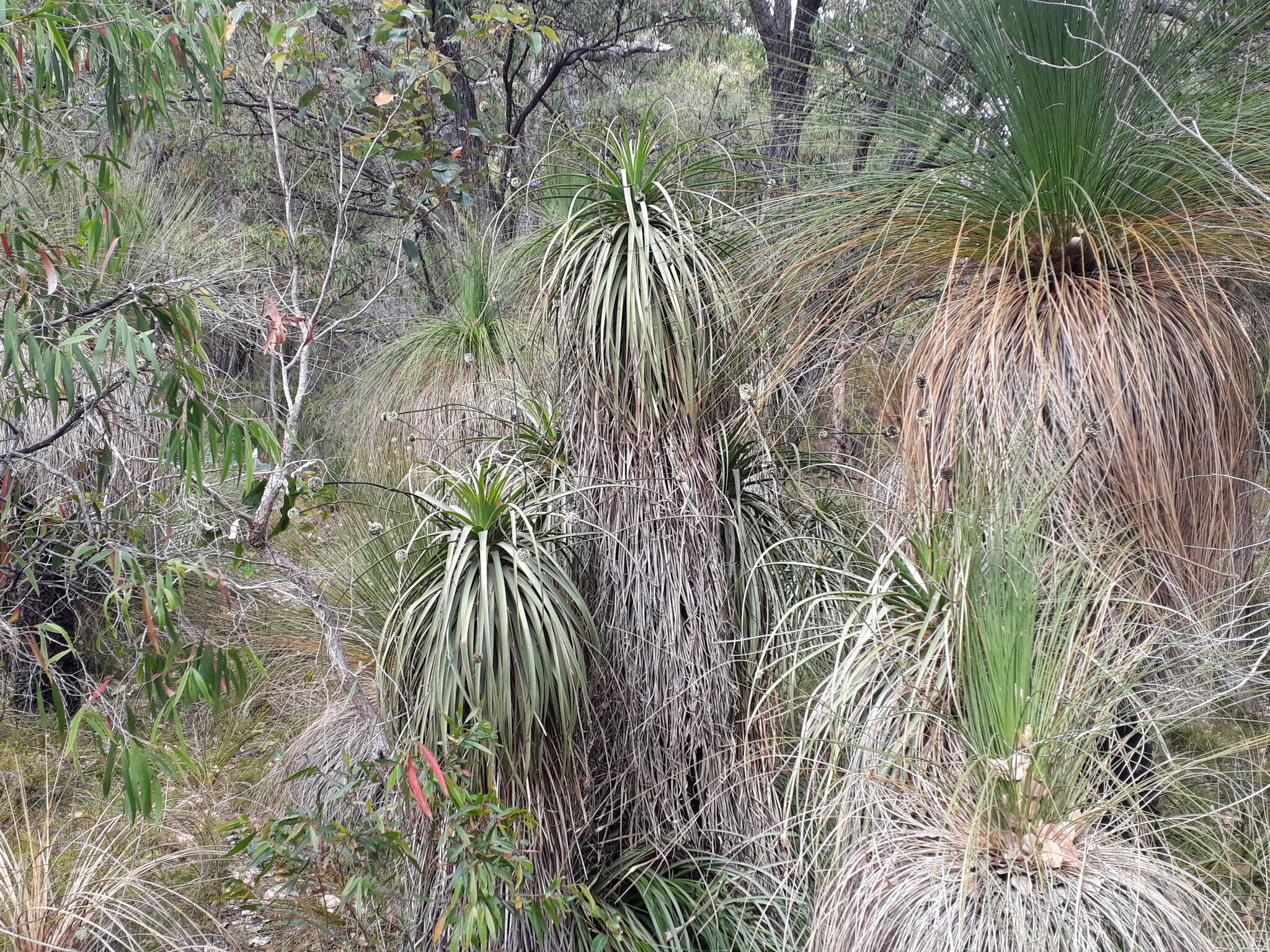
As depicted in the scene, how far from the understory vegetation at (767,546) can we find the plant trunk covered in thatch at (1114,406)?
0.01m

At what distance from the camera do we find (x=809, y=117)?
2.80 m

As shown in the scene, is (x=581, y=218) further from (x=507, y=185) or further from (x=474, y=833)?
(x=507, y=185)

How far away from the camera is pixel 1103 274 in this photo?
2176mm

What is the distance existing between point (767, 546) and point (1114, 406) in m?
1.33

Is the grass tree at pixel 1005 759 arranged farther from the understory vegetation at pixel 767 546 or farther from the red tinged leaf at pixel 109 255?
the red tinged leaf at pixel 109 255

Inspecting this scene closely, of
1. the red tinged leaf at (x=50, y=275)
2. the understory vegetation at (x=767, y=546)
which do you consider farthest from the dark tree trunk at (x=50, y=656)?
the red tinged leaf at (x=50, y=275)

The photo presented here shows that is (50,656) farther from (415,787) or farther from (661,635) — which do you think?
(661,635)

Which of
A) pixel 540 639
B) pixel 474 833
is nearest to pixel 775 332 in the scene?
pixel 540 639

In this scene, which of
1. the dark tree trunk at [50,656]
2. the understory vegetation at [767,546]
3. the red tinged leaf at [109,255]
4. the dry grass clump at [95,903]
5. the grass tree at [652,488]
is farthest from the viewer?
the dark tree trunk at [50,656]

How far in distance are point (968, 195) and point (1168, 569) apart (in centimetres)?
100

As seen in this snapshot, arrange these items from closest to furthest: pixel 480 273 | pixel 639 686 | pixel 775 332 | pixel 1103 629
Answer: pixel 1103 629 < pixel 775 332 < pixel 639 686 < pixel 480 273

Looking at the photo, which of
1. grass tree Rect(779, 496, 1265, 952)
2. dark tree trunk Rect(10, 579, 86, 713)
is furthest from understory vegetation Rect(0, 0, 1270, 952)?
dark tree trunk Rect(10, 579, 86, 713)

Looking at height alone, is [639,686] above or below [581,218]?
below

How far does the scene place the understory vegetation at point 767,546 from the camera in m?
1.88
